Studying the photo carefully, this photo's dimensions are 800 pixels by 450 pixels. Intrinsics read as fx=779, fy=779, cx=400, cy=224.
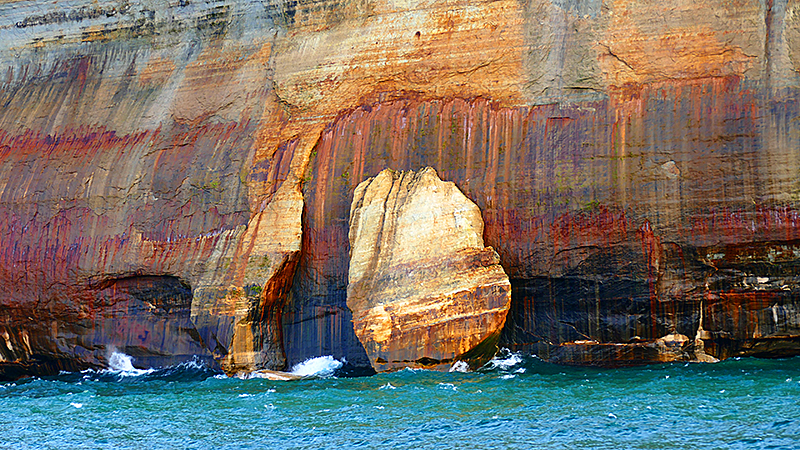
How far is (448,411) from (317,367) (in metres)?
3.20

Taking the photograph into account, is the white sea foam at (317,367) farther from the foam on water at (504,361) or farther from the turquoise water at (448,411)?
the foam on water at (504,361)

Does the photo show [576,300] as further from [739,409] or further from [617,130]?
[739,409]

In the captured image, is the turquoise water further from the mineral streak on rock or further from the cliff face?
the cliff face

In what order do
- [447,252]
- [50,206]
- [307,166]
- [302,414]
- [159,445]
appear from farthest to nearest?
[50,206] < [307,166] < [447,252] < [302,414] < [159,445]

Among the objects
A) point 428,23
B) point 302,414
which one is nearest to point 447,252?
point 302,414

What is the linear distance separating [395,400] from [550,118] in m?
4.42

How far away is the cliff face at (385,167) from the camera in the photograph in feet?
31.8

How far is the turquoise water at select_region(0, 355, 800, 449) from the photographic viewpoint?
23.2 feet

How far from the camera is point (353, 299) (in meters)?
10.3

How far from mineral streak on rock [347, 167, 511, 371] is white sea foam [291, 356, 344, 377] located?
81 cm

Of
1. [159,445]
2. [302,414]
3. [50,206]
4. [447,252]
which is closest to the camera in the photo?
[159,445]

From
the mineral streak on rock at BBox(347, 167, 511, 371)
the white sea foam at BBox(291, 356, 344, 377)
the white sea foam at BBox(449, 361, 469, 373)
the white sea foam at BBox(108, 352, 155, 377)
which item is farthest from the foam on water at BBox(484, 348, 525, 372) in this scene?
the white sea foam at BBox(108, 352, 155, 377)

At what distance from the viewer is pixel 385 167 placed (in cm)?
1101

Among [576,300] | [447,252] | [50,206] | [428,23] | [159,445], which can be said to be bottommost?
[159,445]
